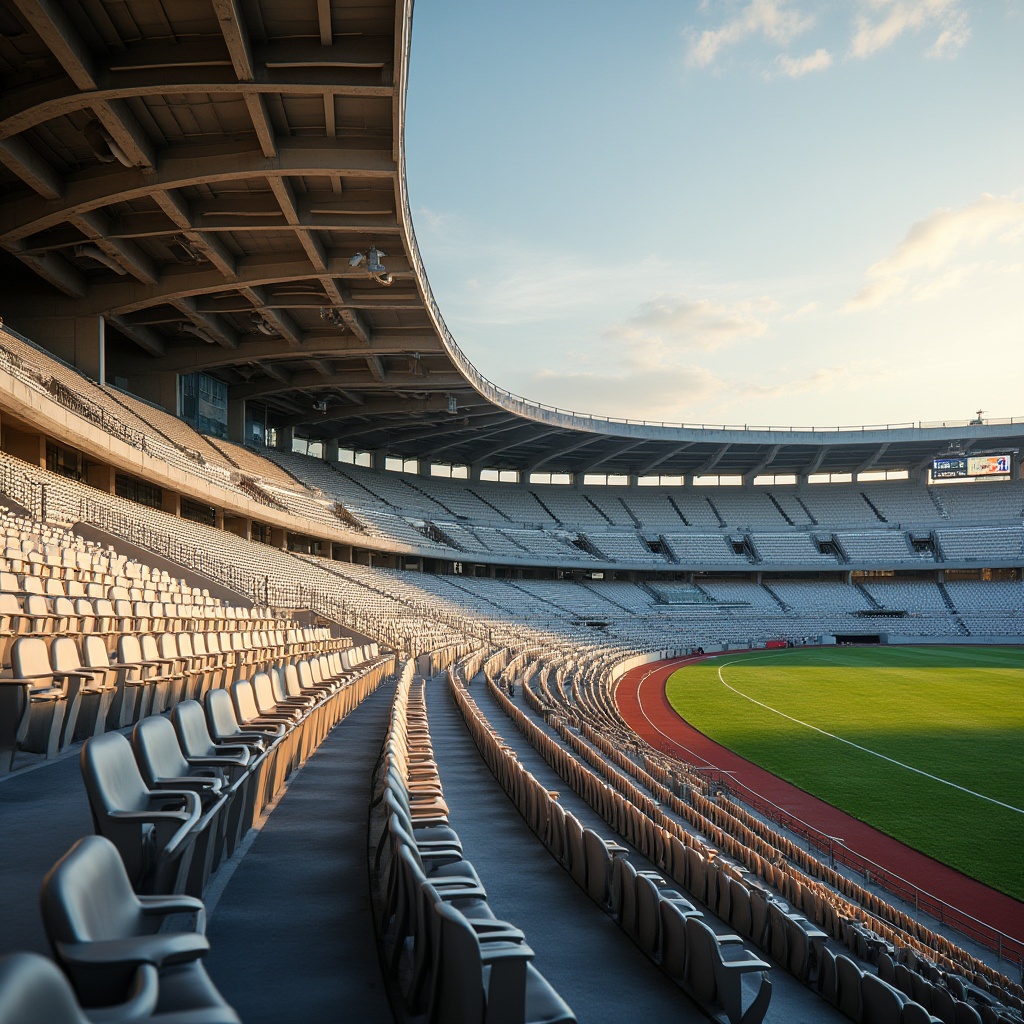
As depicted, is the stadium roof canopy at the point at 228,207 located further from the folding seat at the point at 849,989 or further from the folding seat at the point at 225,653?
the folding seat at the point at 849,989

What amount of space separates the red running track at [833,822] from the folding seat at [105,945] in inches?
380

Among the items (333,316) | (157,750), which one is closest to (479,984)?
(157,750)

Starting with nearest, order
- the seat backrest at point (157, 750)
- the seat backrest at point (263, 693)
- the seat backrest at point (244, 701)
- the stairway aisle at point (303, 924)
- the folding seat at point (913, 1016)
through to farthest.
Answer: the stairway aisle at point (303, 924) < the seat backrest at point (157, 750) < the folding seat at point (913, 1016) < the seat backrest at point (244, 701) < the seat backrest at point (263, 693)

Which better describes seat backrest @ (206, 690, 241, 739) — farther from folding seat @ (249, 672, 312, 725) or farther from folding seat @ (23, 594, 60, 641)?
folding seat @ (23, 594, 60, 641)

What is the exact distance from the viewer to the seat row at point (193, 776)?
3.78 metres

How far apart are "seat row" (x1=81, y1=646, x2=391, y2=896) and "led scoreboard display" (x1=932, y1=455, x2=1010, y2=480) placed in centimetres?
5855

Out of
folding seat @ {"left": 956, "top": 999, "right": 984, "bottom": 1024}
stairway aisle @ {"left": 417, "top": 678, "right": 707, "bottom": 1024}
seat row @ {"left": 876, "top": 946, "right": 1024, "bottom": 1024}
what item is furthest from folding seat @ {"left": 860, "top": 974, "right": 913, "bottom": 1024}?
stairway aisle @ {"left": 417, "top": 678, "right": 707, "bottom": 1024}

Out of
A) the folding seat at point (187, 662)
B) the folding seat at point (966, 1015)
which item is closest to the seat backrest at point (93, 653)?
the folding seat at point (187, 662)

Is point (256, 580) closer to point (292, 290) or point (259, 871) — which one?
point (292, 290)

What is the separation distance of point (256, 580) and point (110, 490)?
6609 mm

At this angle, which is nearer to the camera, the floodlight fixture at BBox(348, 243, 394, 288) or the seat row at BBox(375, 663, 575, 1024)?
the seat row at BBox(375, 663, 575, 1024)

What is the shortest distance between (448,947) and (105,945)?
110 cm

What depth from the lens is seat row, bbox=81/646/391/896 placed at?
12.4 ft

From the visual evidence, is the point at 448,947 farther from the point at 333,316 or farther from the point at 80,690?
the point at 333,316
